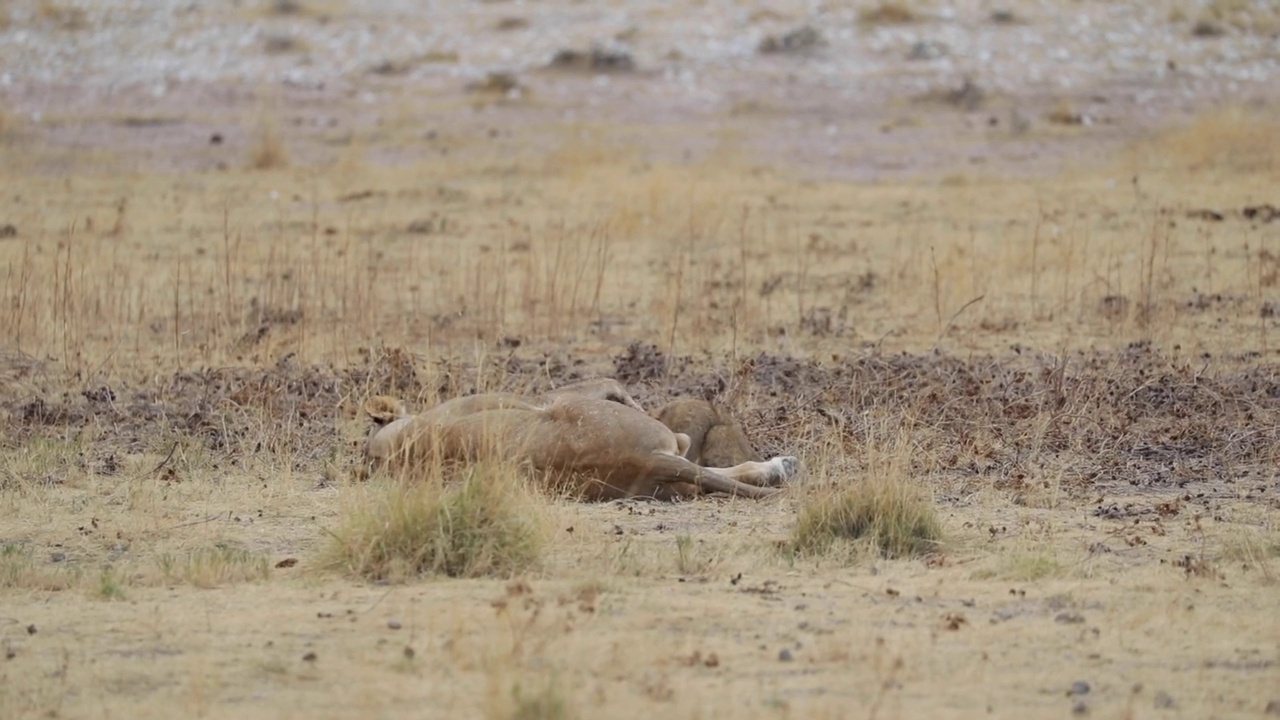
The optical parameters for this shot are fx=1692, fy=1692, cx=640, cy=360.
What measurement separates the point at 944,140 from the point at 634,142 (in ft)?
12.2

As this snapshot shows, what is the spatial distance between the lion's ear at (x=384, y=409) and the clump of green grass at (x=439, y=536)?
1501 millimetres

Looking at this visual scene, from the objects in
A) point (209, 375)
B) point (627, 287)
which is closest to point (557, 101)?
point (627, 287)

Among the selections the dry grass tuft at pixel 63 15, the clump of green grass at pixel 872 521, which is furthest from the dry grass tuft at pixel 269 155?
the clump of green grass at pixel 872 521

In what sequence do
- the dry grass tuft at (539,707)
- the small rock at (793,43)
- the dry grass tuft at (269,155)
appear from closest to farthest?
1. the dry grass tuft at (539,707)
2. the dry grass tuft at (269,155)
3. the small rock at (793,43)

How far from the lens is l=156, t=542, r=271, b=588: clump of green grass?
18.2ft

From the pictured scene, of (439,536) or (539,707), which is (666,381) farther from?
(539,707)

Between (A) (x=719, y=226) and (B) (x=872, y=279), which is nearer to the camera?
(B) (x=872, y=279)

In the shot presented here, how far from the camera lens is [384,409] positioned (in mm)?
7496

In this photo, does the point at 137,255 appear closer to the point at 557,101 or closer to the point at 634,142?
the point at 634,142

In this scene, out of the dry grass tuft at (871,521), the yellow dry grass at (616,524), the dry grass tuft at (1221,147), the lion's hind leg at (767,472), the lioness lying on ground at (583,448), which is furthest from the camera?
the dry grass tuft at (1221,147)

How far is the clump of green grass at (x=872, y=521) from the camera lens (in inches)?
233

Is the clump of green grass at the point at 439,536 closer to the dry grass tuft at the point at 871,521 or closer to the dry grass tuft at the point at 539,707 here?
the dry grass tuft at the point at 871,521

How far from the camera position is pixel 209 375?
880cm

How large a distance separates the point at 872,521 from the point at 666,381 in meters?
2.97
